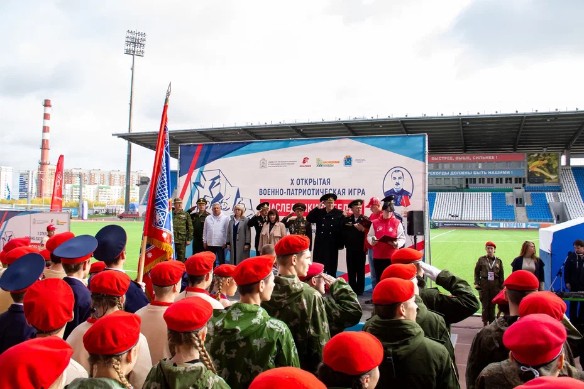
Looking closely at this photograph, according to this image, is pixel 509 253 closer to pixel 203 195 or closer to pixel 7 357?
pixel 203 195

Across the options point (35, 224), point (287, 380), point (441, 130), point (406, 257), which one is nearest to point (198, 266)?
point (406, 257)

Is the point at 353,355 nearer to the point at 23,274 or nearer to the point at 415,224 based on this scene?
the point at 23,274

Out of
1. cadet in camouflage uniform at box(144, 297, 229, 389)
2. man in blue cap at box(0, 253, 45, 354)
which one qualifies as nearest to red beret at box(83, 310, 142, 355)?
cadet in camouflage uniform at box(144, 297, 229, 389)

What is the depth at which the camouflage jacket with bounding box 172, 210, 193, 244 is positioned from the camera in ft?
30.2

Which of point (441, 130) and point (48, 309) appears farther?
point (441, 130)

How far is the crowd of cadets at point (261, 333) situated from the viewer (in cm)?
173

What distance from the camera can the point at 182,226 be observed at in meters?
9.25

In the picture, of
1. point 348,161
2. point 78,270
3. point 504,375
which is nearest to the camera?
point 504,375

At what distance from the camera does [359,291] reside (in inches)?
319

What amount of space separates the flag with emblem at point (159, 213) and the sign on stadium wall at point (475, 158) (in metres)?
37.7

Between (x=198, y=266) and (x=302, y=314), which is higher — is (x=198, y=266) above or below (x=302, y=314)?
above

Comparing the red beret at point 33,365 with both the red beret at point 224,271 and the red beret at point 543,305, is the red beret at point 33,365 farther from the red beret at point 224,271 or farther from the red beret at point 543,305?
the red beret at point 224,271

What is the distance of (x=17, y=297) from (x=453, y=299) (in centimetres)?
297

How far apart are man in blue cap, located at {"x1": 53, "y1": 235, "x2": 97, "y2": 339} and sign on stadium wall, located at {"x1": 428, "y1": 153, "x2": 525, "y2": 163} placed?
39.5 meters
